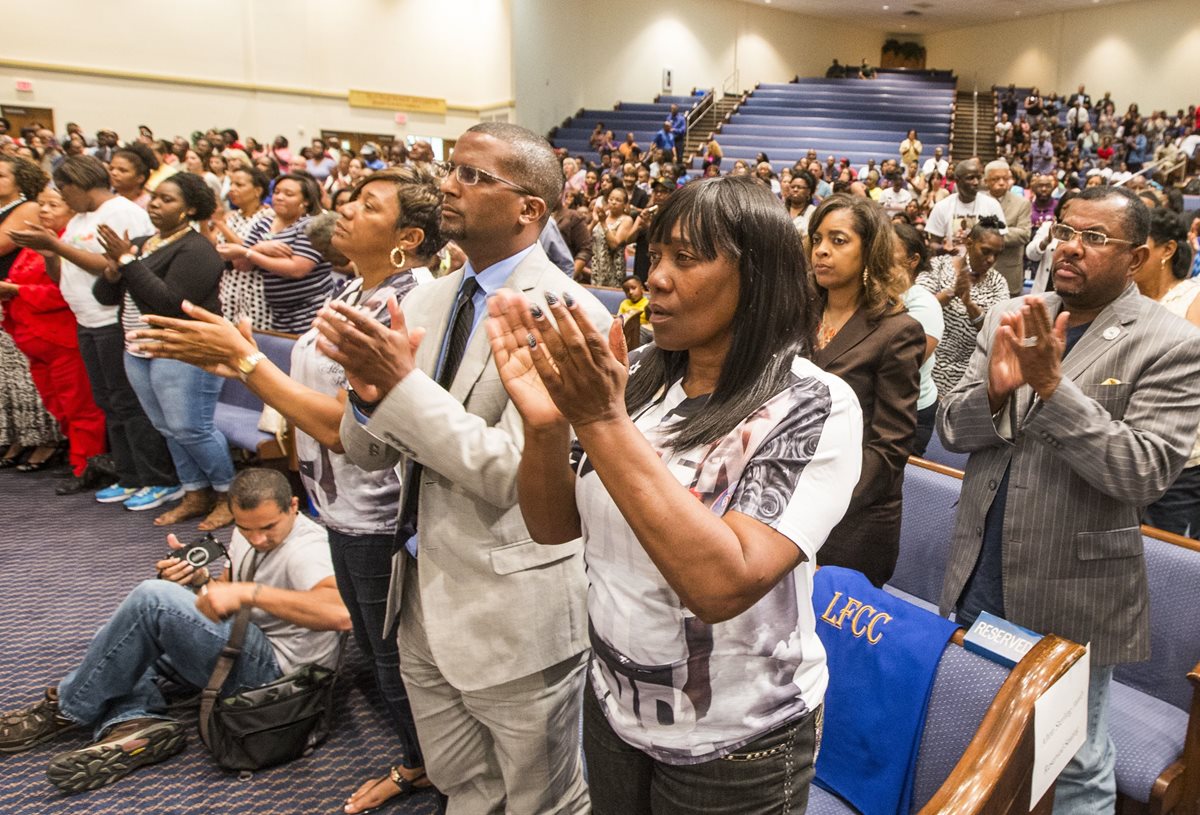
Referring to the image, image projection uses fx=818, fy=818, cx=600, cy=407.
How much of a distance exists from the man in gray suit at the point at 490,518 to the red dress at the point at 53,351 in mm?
3643

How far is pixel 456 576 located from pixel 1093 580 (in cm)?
124

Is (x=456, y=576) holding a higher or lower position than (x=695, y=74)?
lower

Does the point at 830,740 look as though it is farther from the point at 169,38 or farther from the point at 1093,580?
the point at 169,38

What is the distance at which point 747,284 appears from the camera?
1053 millimetres

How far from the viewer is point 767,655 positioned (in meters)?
1.02

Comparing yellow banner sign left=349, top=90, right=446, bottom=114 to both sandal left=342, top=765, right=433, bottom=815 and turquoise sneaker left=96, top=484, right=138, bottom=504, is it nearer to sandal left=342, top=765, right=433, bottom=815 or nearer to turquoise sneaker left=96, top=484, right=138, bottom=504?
turquoise sneaker left=96, top=484, right=138, bottom=504

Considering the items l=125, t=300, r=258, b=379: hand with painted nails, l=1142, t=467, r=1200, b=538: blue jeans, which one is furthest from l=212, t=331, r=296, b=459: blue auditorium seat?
l=1142, t=467, r=1200, b=538: blue jeans

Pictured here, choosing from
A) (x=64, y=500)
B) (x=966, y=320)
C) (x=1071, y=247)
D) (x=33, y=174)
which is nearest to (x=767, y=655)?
(x=1071, y=247)

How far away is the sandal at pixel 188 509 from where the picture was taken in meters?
4.03

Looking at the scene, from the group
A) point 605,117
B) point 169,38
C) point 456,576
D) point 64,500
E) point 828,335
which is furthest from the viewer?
point 605,117

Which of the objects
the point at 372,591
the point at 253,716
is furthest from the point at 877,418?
the point at 253,716

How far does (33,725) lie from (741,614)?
2520mm

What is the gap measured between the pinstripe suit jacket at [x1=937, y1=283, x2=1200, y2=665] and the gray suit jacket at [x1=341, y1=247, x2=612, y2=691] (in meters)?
0.89

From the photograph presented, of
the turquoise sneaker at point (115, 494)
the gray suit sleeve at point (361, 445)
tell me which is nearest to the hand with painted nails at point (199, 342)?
the gray suit sleeve at point (361, 445)
